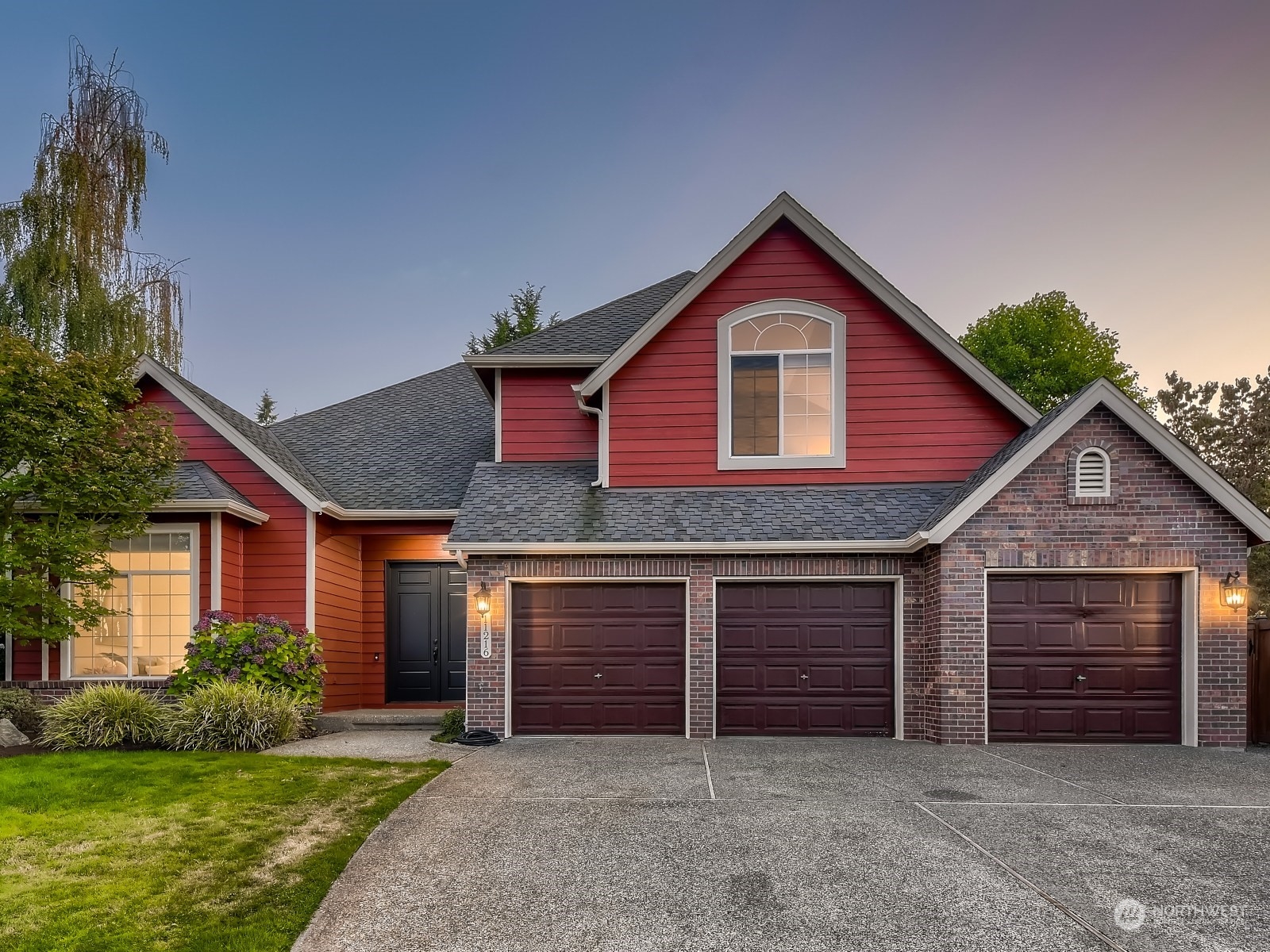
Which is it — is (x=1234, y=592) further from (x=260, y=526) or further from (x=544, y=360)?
(x=260, y=526)

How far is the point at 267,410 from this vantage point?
42.8m

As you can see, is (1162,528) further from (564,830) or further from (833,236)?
(564,830)

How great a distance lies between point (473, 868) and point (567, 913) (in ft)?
3.08

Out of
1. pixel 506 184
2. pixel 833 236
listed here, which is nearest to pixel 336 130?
pixel 506 184

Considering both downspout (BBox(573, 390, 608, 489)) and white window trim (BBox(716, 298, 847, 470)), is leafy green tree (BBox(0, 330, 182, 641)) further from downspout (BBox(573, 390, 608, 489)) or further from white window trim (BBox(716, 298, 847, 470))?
white window trim (BBox(716, 298, 847, 470))

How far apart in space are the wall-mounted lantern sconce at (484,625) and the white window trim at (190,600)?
428 centimetres

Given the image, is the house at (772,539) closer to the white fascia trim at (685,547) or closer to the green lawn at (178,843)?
the white fascia trim at (685,547)

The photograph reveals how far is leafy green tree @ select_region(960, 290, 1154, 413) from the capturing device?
29.0 meters

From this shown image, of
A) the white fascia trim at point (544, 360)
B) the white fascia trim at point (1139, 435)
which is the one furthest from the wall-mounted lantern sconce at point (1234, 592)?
the white fascia trim at point (544, 360)

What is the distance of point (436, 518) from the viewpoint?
11.8m

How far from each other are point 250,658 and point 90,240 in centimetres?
1365

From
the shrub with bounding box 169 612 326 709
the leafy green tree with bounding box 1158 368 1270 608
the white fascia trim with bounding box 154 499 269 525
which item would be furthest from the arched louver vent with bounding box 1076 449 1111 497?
the leafy green tree with bounding box 1158 368 1270 608

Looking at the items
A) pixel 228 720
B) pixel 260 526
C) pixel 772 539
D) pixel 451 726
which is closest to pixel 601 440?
pixel 772 539

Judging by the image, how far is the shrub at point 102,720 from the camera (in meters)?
8.74
